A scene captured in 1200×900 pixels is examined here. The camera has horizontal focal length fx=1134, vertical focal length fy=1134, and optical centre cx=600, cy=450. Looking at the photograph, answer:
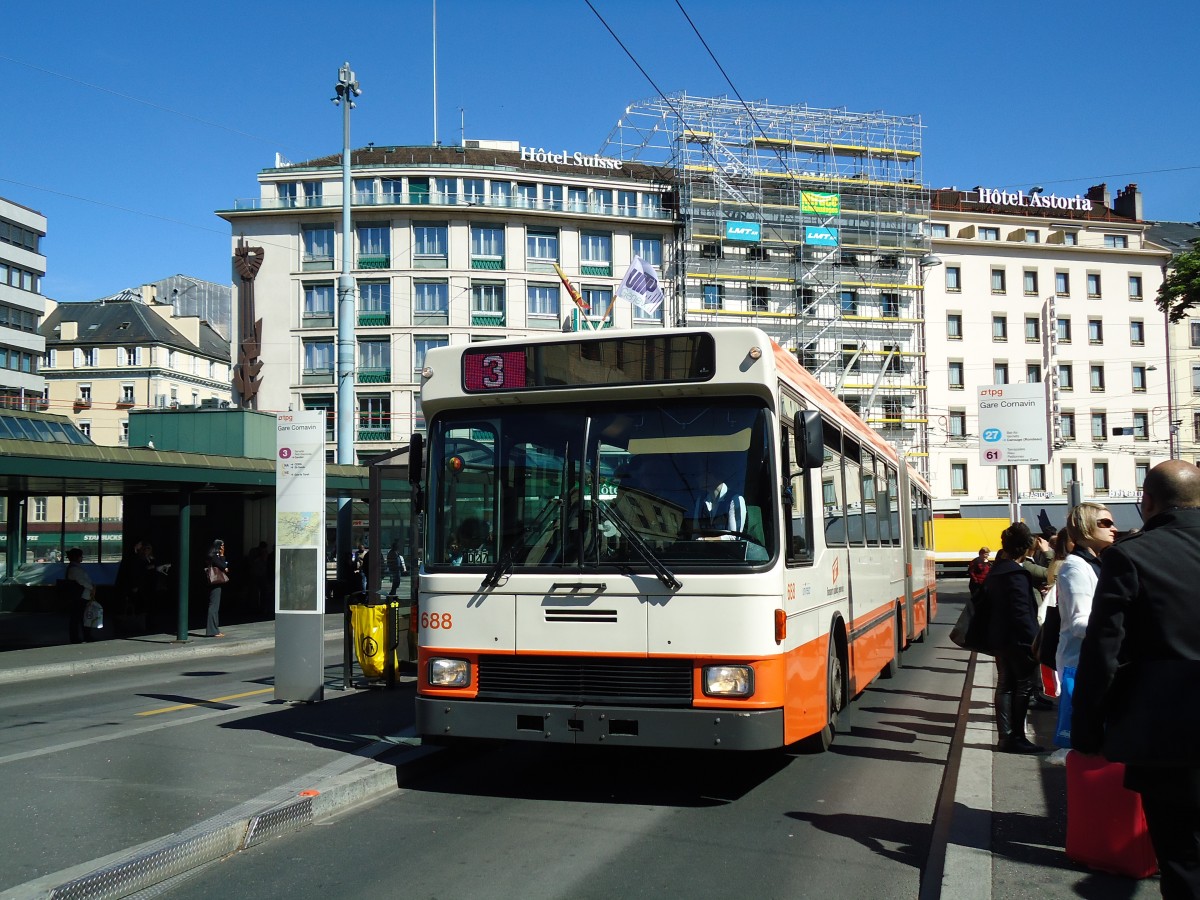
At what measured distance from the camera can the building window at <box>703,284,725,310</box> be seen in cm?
6400

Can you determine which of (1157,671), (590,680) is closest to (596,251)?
(590,680)

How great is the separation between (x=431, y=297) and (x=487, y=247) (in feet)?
13.8

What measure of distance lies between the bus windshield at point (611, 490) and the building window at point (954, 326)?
221 ft

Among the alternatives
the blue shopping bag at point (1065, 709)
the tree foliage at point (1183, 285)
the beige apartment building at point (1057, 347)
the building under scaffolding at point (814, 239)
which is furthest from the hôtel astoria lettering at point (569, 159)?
the blue shopping bag at point (1065, 709)

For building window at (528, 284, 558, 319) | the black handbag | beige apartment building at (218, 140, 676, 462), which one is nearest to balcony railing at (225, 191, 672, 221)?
beige apartment building at (218, 140, 676, 462)

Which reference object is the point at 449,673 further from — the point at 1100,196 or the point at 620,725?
the point at 1100,196

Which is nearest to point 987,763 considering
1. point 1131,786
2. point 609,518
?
point 609,518

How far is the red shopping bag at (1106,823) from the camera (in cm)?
533

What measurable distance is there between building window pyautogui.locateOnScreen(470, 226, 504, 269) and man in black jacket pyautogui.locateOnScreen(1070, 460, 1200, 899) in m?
60.0

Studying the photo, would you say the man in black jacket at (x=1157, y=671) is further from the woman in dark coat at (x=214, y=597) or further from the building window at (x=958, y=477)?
the building window at (x=958, y=477)

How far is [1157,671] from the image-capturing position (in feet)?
12.8

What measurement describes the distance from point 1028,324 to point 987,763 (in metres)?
69.2

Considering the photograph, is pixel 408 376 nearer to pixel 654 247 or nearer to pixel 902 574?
pixel 654 247

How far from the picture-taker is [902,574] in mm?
15266
